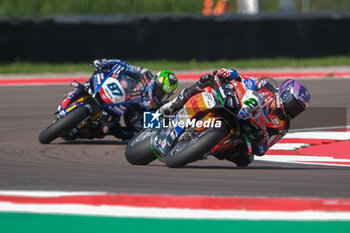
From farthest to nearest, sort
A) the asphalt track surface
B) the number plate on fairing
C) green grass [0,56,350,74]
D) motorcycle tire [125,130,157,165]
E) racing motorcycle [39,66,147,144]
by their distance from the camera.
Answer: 1. green grass [0,56,350,74]
2. the number plate on fairing
3. racing motorcycle [39,66,147,144]
4. motorcycle tire [125,130,157,165]
5. the asphalt track surface

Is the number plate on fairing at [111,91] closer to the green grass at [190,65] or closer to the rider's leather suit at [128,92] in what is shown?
the rider's leather suit at [128,92]

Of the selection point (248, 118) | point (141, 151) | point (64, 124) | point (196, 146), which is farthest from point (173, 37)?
point (196, 146)

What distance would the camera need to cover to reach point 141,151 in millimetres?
8461

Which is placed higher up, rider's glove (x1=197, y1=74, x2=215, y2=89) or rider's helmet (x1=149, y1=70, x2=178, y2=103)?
rider's glove (x1=197, y1=74, x2=215, y2=89)

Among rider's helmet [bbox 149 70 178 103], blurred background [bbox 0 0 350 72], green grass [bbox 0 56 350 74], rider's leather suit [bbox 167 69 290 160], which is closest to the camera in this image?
rider's leather suit [bbox 167 69 290 160]

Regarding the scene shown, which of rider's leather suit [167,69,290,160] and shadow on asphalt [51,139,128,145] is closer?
rider's leather suit [167,69,290,160]

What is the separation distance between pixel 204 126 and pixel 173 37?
500 inches

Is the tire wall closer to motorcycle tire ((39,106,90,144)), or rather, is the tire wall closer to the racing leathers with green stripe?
motorcycle tire ((39,106,90,144))

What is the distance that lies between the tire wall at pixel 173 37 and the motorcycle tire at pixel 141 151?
11389mm

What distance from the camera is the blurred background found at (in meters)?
19.6

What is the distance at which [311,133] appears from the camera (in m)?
12.0

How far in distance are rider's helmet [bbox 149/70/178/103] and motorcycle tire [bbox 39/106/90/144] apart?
91 centimetres

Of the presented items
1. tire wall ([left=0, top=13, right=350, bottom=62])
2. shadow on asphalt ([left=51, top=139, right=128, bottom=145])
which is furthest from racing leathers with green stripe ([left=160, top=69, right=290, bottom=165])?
tire wall ([left=0, top=13, right=350, bottom=62])

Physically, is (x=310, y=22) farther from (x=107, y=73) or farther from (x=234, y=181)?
(x=234, y=181)
